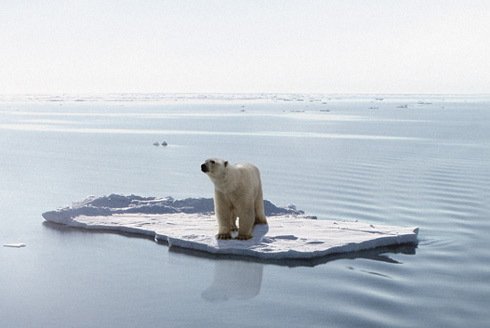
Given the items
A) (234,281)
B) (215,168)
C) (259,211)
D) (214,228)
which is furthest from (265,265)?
(259,211)

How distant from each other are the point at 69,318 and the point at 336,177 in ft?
45.2

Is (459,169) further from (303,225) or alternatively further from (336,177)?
(303,225)

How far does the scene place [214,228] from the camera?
38.8 ft

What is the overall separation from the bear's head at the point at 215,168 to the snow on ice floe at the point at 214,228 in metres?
1.11

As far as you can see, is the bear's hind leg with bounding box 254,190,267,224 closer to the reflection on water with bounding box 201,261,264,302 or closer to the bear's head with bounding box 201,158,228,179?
the bear's head with bounding box 201,158,228,179

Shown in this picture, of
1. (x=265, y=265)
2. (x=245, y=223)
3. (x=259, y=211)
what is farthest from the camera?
(x=259, y=211)

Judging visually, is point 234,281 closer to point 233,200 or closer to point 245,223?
point 245,223

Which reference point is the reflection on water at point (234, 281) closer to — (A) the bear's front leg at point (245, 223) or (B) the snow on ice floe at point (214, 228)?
(B) the snow on ice floe at point (214, 228)

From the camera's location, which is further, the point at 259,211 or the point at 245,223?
the point at 259,211

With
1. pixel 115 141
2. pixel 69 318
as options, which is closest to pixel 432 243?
pixel 69 318

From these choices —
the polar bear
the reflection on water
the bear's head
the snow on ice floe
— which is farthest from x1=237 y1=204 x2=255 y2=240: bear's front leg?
the reflection on water

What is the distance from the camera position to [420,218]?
44.2ft

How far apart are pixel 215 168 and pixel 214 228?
1650 millimetres

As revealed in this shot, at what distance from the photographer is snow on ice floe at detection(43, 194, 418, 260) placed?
1044 cm
